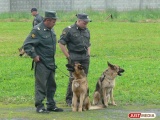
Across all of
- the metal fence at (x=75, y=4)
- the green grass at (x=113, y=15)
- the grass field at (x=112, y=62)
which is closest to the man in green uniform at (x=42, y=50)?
the grass field at (x=112, y=62)

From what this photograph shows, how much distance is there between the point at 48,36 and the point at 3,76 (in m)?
5.69

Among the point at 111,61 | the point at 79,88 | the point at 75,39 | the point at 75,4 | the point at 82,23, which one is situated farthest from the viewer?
the point at 75,4

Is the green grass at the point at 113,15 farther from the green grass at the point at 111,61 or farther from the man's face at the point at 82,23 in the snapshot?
the man's face at the point at 82,23

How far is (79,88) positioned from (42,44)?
1180mm

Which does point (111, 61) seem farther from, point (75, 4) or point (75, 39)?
point (75, 4)

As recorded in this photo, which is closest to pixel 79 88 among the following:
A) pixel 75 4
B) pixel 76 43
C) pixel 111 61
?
pixel 76 43

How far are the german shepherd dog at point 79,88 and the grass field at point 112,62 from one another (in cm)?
115

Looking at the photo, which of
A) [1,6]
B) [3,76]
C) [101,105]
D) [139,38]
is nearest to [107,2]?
[1,6]

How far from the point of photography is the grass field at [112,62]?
13430mm

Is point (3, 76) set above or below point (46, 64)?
below

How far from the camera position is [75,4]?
47031mm

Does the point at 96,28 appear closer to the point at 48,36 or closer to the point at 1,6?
the point at 1,6

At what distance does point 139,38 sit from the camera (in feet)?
91.7

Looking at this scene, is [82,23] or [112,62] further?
[112,62]
